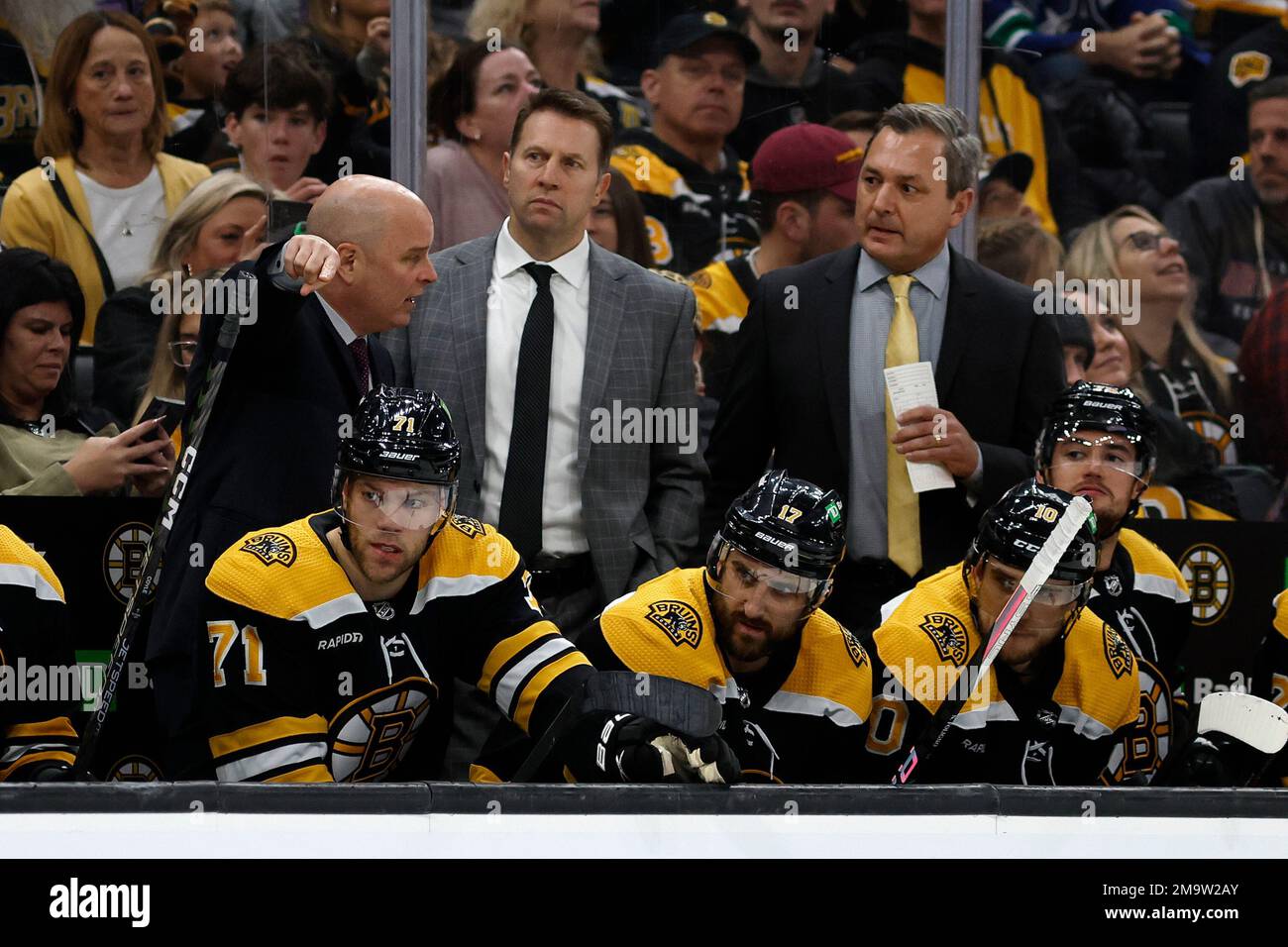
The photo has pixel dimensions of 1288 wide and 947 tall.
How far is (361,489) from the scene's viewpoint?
3168 millimetres

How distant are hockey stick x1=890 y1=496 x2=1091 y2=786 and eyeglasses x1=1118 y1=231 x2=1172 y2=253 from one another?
1712 mm

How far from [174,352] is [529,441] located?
0.97 m

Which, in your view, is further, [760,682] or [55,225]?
[55,225]

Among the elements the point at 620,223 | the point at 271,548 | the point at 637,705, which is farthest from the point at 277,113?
the point at 637,705

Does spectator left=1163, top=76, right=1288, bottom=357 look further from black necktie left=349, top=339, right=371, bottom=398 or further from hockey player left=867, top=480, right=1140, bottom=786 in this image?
black necktie left=349, top=339, right=371, bottom=398

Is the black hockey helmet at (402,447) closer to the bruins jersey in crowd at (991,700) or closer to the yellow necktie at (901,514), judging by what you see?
the bruins jersey in crowd at (991,700)

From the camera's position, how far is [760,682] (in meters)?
3.41

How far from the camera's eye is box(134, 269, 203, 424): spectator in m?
4.18

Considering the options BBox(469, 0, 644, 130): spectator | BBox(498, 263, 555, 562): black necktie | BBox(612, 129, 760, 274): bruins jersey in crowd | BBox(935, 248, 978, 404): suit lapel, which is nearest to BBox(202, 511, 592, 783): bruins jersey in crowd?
BBox(498, 263, 555, 562): black necktie

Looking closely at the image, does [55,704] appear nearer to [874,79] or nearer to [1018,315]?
[1018,315]

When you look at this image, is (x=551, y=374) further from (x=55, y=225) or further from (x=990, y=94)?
(x=990, y=94)

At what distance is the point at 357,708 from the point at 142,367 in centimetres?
148

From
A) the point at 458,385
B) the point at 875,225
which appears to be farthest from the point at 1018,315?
the point at 458,385

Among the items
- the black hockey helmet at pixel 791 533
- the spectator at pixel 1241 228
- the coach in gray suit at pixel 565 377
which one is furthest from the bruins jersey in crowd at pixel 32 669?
the spectator at pixel 1241 228
